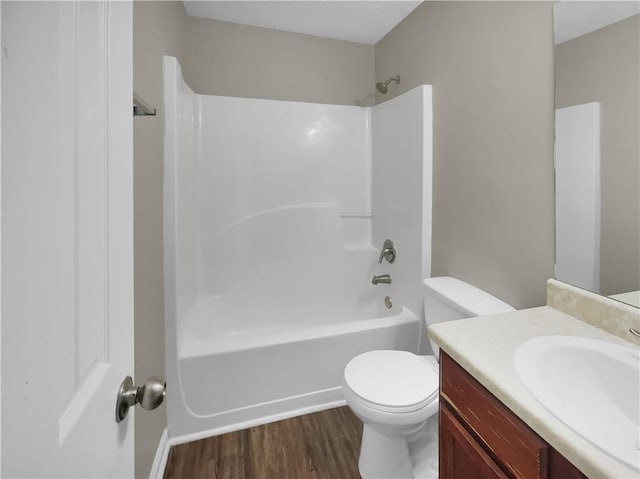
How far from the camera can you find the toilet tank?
130 centimetres

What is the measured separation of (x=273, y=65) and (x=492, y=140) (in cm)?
167

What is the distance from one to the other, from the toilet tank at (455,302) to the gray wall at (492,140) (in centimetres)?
7

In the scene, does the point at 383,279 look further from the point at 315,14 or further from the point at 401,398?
the point at 315,14

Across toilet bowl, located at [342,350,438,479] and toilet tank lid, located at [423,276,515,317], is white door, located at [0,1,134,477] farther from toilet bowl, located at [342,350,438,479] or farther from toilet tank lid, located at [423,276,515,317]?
toilet tank lid, located at [423,276,515,317]

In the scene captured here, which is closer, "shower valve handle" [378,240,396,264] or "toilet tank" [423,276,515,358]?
"toilet tank" [423,276,515,358]

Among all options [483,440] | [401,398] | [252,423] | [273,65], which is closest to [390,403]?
[401,398]

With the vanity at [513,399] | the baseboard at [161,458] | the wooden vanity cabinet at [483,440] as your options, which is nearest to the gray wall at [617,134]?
the vanity at [513,399]

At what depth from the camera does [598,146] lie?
0.99m

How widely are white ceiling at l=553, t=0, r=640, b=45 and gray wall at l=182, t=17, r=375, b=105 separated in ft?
5.18

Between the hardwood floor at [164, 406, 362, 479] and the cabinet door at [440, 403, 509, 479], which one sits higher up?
the cabinet door at [440, 403, 509, 479]

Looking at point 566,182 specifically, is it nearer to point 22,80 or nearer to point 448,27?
point 448,27

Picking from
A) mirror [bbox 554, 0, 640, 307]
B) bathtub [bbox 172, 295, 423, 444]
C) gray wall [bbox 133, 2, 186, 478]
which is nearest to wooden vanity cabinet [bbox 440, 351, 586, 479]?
mirror [bbox 554, 0, 640, 307]

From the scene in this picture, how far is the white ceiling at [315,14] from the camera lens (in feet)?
6.32

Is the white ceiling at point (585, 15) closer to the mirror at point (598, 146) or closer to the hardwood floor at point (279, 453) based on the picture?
the mirror at point (598, 146)
